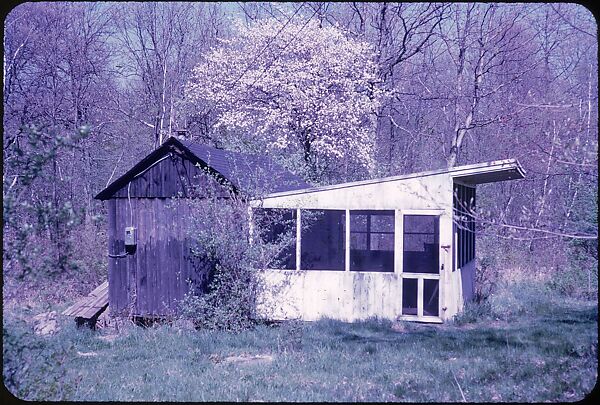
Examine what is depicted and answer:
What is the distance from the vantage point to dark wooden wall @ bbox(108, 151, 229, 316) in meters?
Result: 12.1

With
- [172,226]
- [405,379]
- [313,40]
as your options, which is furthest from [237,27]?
[405,379]

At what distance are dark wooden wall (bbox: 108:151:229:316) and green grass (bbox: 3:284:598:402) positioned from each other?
101cm

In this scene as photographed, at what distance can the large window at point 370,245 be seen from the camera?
12070mm

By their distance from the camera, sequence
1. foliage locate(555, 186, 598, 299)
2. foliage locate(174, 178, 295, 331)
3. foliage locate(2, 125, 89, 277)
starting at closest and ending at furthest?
1. foliage locate(2, 125, 89, 277)
2. foliage locate(174, 178, 295, 331)
3. foliage locate(555, 186, 598, 299)

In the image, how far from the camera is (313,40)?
70.9 ft

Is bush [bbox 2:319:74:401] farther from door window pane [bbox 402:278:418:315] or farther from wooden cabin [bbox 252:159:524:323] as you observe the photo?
door window pane [bbox 402:278:418:315]

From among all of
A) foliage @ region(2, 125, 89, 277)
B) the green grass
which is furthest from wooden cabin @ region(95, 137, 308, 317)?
foliage @ region(2, 125, 89, 277)

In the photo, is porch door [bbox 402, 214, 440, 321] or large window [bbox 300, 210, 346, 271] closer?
porch door [bbox 402, 214, 440, 321]

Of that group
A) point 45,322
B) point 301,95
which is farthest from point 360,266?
point 301,95

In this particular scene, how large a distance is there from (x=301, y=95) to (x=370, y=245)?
7.83m

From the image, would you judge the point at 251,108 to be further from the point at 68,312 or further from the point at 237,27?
the point at 68,312

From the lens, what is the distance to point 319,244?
11883mm

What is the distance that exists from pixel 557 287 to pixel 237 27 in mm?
15719

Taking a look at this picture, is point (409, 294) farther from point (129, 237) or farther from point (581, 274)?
point (129, 237)
